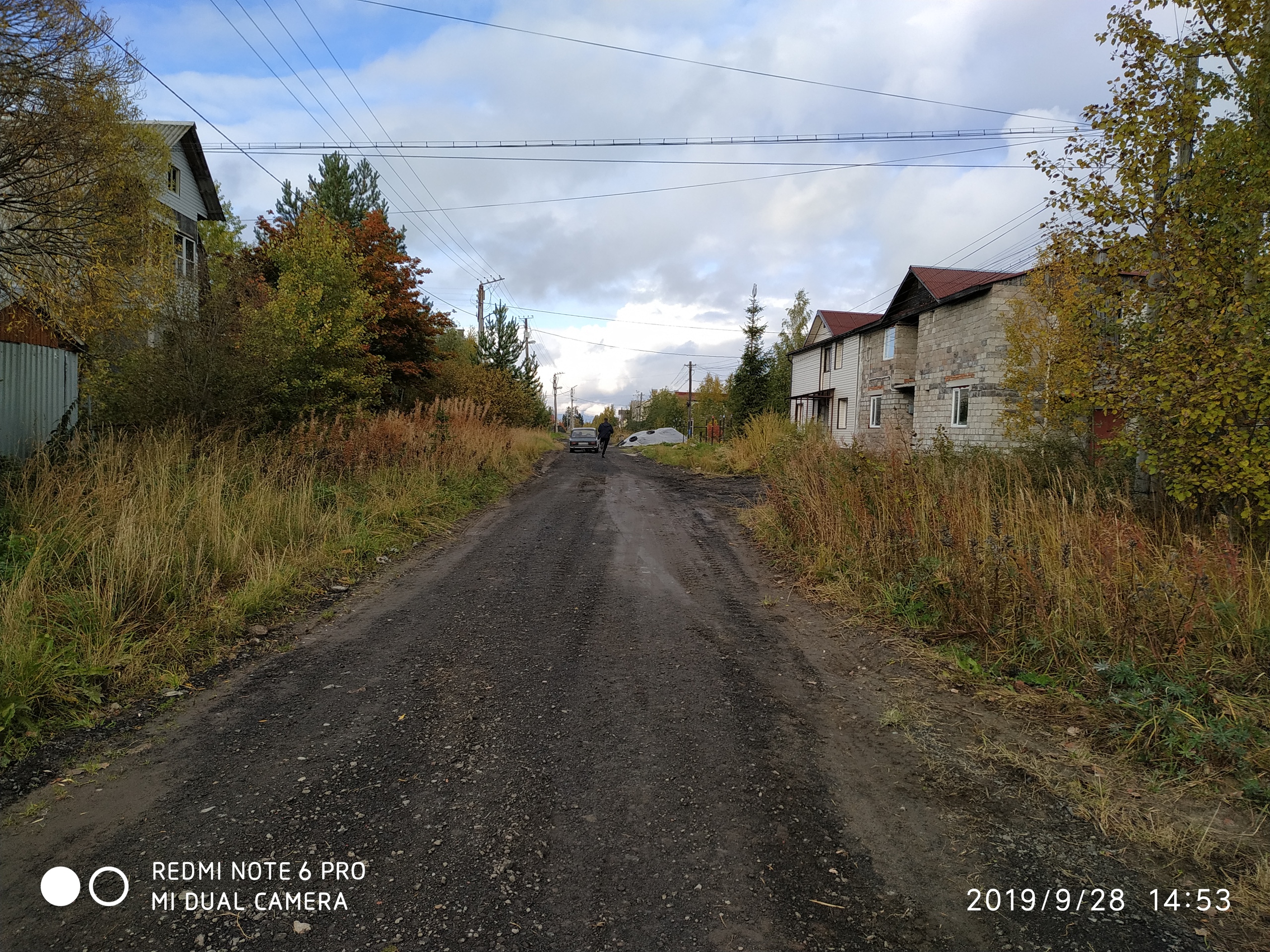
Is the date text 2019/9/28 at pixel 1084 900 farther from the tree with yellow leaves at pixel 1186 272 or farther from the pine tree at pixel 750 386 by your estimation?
the pine tree at pixel 750 386

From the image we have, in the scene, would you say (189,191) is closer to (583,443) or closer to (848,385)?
(583,443)

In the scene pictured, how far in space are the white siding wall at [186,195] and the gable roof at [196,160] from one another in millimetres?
138

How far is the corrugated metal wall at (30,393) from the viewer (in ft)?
34.0

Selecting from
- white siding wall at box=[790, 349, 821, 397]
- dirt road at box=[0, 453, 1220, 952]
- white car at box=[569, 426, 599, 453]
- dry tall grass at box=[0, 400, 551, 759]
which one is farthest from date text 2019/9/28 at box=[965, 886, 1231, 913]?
white car at box=[569, 426, 599, 453]

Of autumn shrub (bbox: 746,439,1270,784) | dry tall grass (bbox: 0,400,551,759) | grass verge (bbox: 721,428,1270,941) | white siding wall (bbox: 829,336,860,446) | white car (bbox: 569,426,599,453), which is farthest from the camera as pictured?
white car (bbox: 569,426,599,453)

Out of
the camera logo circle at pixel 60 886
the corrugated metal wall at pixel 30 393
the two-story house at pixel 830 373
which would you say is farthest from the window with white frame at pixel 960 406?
the corrugated metal wall at pixel 30 393

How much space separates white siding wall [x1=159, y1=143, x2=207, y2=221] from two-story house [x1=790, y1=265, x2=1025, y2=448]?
21.7 m

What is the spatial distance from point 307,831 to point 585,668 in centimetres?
207

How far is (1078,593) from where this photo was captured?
4457 mm

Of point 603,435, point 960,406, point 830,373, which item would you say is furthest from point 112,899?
point 830,373

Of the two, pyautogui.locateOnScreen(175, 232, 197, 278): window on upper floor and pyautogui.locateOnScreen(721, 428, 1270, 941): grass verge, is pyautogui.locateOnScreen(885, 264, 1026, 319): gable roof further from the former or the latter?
pyautogui.locateOnScreen(175, 232, 197, 278): window on upper floor

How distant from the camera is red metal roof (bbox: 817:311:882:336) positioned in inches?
1445

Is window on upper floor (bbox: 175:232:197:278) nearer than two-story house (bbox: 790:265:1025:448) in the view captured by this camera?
No

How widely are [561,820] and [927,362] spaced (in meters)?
24.1
